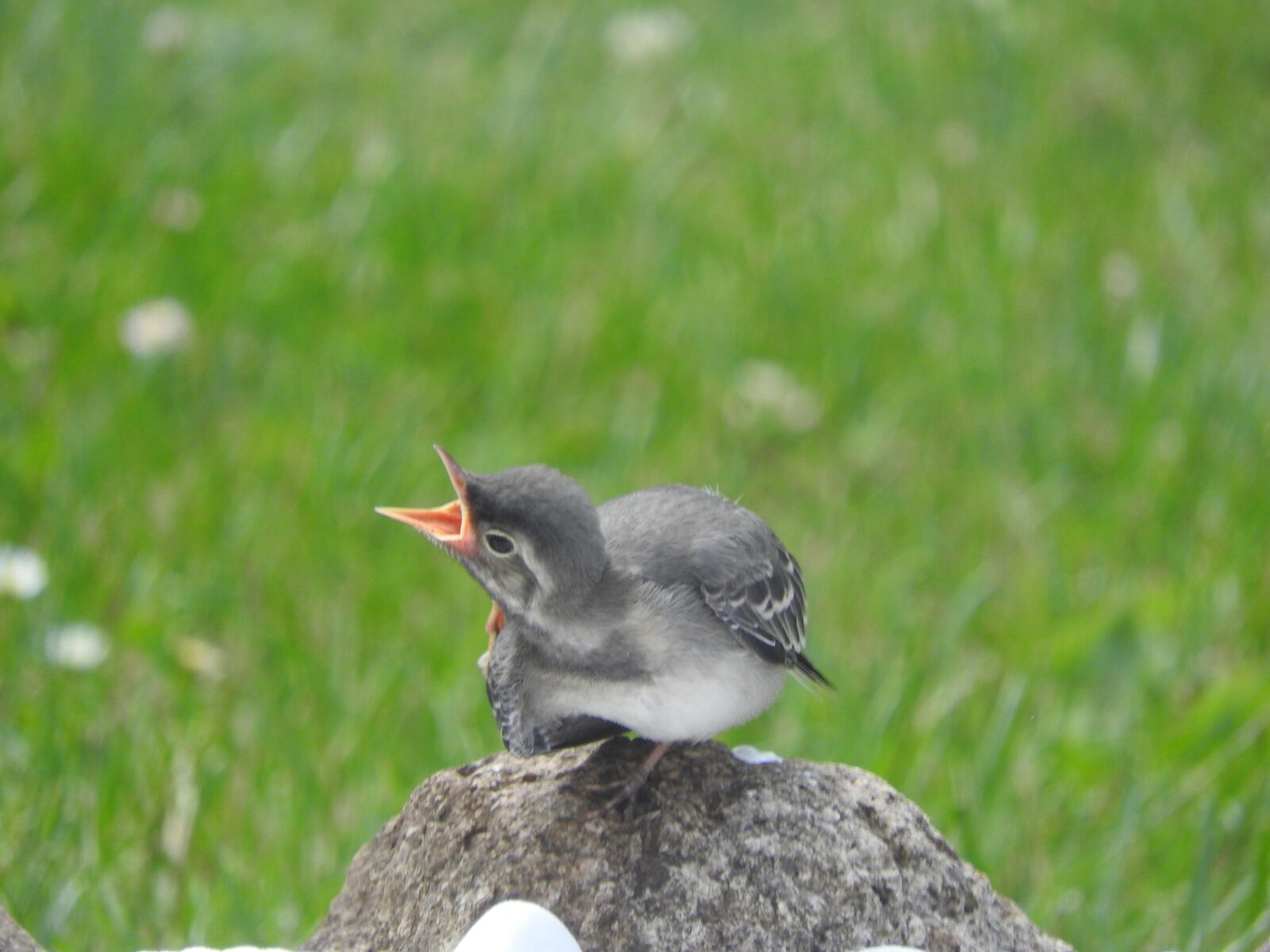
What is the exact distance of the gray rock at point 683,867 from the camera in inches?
89.0

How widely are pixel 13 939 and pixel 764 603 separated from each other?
48.8 inches

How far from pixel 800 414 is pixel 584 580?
10.4 feet

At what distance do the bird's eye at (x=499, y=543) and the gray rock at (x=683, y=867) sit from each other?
44 cm

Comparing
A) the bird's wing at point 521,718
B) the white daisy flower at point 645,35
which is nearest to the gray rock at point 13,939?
the bird's wing at point 521,718

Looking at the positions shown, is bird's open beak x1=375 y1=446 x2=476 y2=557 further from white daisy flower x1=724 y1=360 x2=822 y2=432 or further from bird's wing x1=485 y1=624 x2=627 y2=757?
white daisy flower x1=724 y1=360 x2=822 y2=432

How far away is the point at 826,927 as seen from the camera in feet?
7.41

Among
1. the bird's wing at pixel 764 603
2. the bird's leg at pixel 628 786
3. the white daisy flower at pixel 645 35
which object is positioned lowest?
the white daisy flower at pixel 645 35

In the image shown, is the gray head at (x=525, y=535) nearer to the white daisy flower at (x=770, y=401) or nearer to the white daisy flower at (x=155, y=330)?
the white daisy flower at (x=155, y=330)

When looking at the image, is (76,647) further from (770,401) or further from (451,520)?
(770,401)

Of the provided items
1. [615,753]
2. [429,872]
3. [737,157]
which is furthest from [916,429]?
[429,872]

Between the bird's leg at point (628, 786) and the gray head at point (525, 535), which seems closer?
the gray head at point (525, 535)

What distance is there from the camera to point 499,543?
2.28 m

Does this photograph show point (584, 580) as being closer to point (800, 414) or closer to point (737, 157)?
point (800, 414)

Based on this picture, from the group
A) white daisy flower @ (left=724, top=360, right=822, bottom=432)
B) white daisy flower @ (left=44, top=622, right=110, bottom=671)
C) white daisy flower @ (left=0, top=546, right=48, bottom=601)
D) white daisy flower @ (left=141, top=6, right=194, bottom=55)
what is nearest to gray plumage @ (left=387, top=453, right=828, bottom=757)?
white daisy flower @ (left=44, top=622, right=110, bottom=671)
